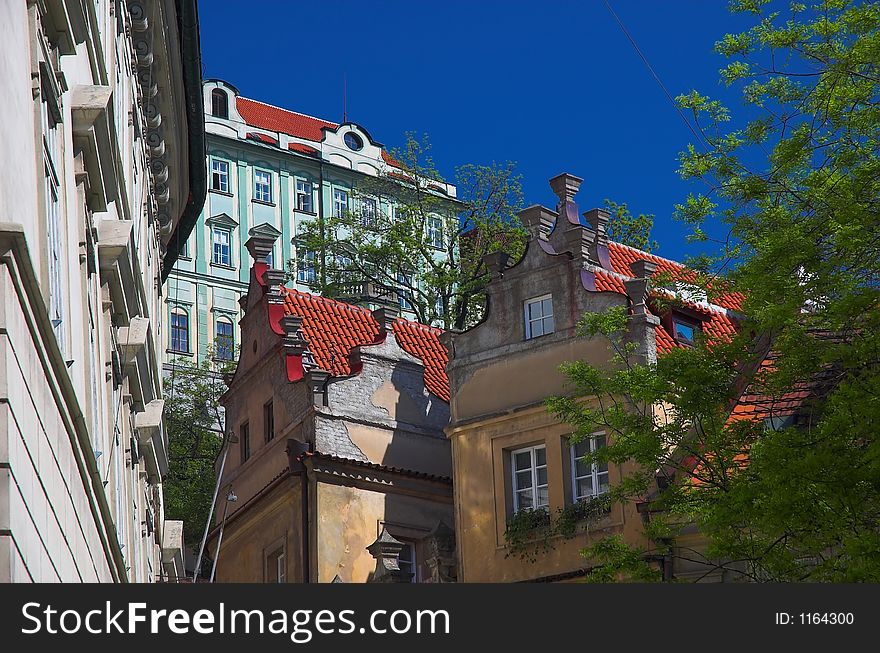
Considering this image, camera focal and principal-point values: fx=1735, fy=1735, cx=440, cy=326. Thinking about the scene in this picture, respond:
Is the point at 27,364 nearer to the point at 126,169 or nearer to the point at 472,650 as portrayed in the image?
the point at 472,650

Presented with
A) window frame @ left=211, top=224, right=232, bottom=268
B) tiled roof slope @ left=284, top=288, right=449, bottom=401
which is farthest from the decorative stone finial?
window frame @ left=211, top=224, right=232, bottom=268

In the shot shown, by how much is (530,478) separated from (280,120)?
6033 cm

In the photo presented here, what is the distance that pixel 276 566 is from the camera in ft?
116

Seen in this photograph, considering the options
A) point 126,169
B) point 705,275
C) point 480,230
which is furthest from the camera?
point 480,230

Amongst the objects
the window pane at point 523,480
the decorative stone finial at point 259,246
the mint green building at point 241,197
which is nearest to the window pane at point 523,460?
the window pane at point 523,480

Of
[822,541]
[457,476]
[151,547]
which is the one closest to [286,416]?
[457,476]

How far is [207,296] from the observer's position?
263 feet

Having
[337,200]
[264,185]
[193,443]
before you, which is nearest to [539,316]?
[193,443]

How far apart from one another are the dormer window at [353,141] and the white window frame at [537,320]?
55823 millimetres

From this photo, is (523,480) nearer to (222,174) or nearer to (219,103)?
(222,174)

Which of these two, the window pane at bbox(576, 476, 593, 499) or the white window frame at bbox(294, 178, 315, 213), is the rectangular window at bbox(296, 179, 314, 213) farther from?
the window pane at bbox(576, 476, 593, 499)

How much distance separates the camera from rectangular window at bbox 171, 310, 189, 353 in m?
77.6

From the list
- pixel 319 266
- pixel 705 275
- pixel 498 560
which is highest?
pixel 319 266

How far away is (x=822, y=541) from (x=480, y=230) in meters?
32.1
